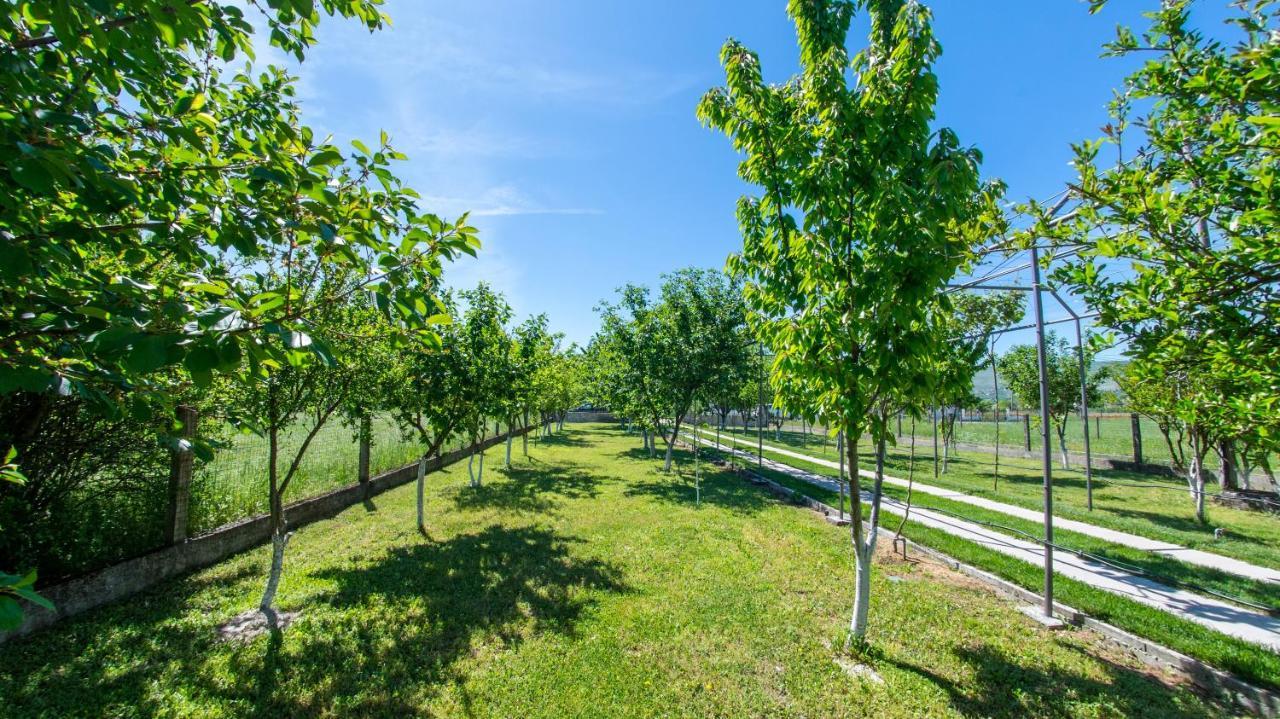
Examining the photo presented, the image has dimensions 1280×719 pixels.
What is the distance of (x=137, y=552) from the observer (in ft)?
20.3

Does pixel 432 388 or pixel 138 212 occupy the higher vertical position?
pixel 138 212

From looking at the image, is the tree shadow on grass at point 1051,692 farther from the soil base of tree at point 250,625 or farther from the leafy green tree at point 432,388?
the leafy green tree at point 432,388

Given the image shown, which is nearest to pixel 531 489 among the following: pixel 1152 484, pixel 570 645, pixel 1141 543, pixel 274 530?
pixel 274 530

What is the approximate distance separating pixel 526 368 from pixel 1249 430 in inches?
438

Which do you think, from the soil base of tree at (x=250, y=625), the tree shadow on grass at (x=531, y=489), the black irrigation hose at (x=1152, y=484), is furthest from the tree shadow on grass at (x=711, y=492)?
the black irrigation hose at (x=1152, y=484)

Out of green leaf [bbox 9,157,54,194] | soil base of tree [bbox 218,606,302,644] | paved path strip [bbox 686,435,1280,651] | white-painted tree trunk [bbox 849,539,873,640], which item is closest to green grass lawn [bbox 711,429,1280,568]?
paved path strip [bbox 686,435,1280,651]

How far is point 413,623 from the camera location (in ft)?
17.4

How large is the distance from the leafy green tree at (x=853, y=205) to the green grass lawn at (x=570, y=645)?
1.03 m

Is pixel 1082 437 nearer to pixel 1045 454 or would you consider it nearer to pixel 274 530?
pixel 1045 454

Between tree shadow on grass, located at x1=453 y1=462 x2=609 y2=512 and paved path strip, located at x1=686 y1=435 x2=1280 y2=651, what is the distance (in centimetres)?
846

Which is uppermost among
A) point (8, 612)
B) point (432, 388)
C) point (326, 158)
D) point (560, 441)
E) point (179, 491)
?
point (326, 158)

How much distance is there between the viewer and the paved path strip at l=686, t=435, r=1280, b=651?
193 inches

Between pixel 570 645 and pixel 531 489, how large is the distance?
8997 mm

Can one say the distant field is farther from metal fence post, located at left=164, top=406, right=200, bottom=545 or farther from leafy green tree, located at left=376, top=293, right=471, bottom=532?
metal fence post, located at left=164, top=406, right=200, bottom=545
